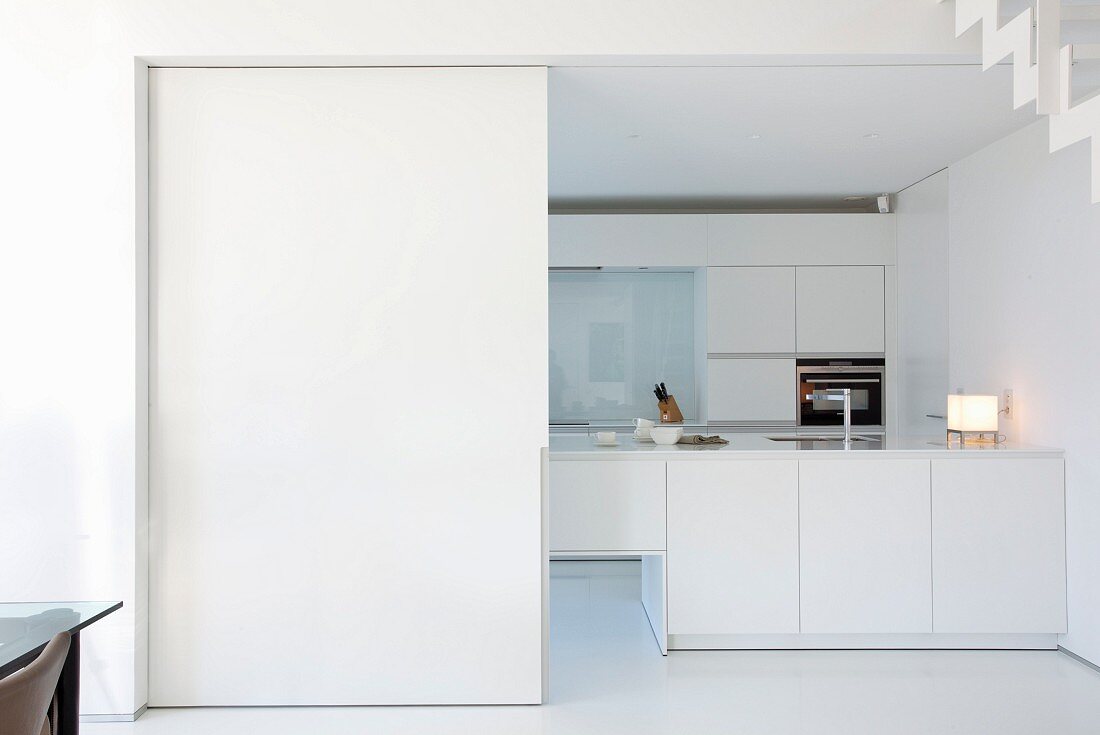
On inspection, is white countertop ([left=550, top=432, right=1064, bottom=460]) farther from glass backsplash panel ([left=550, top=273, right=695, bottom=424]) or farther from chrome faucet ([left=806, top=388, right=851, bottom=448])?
glass backsplash panel ([left=550, top=273, right=695, bottom=424])

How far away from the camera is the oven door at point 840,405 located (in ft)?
19.0

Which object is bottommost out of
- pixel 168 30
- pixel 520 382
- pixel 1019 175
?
pixel 520 382

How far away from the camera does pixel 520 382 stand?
10.5 feet

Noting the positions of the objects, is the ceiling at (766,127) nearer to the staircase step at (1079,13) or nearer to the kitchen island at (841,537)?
the staircase step at (1079,13)

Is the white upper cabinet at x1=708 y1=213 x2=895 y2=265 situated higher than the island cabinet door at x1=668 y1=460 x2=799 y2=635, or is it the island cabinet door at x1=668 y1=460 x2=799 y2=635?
the white upper cabinet at x1=708 y1=213 x2=895 y2=265

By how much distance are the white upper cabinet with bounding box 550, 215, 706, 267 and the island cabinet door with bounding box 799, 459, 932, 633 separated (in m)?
2.38

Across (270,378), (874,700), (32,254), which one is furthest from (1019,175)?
(32,254)

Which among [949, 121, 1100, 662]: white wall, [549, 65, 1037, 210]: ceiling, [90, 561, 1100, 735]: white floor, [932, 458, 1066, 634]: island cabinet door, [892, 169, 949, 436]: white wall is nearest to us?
[90, 561, 1100, 735]: white floor

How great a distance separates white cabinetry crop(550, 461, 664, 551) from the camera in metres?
3.83

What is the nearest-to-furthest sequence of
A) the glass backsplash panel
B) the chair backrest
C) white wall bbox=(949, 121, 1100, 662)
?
the chair backrest, white wall bbox=(949, 121, 1100, 662), the glass backsplash panel

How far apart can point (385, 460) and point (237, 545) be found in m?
0.63

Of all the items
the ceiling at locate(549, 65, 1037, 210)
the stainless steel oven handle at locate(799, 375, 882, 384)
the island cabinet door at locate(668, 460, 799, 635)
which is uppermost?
the ceiling at locate(549, 65, 1037, 210)

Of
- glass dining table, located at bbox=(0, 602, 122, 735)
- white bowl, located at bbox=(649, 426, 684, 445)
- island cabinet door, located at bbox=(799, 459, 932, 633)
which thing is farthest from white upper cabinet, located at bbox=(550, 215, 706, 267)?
glass dining table, located at bbox=(0, 602, 122, 735)

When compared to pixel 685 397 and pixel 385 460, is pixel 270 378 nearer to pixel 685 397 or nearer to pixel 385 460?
pixel 385 460
